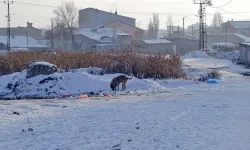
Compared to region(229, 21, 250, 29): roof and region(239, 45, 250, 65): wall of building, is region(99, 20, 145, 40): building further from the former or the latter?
region(239, 45, 250, 65): wall of building

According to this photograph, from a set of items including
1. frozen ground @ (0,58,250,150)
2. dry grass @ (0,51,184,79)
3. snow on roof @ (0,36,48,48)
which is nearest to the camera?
frozen ground @ (0,58,250,150)

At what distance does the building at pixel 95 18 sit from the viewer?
107 metres

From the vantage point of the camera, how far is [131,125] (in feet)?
34.4

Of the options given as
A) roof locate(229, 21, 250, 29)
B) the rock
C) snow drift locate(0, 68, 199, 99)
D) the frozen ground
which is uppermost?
roof locate(229, 21, 250, 29)

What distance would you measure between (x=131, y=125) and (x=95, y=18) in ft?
324

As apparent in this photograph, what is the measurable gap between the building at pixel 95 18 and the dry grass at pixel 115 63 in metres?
80.1

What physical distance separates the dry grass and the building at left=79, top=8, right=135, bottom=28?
80053mm

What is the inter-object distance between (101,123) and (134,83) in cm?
999

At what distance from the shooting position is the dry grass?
79.5 feet

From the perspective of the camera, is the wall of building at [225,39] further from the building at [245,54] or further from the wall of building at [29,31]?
Result: the building at [245,54]

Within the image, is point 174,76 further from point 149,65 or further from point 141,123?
point 141,123

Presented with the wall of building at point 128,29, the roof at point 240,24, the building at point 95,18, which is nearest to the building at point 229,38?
the roof at point 240,24

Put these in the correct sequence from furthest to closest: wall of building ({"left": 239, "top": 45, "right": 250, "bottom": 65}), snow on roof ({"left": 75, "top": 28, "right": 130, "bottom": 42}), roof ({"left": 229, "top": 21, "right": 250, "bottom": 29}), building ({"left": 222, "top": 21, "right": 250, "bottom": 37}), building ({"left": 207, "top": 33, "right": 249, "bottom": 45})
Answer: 1. roof ({"left": 229, "top": 21, "right": 250, "bottom": 29})
2. building ({"left": 222, "top": 21, "right": 250, "bottom": 37})
3. building ({"left": 207, "top": 33, "right": 249, "bottom": 45})
4. snow on roof ({"left": 75, "top": 28, "right": 130, "bottom": 42})
5. wall of building ({"left": 239, "top": 45, "right": 250, "bottom": 65})

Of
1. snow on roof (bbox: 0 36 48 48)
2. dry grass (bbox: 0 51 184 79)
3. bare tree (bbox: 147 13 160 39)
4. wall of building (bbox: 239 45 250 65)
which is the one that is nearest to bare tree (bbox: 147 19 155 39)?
bare tree (bbox: 147 13 160 39)
